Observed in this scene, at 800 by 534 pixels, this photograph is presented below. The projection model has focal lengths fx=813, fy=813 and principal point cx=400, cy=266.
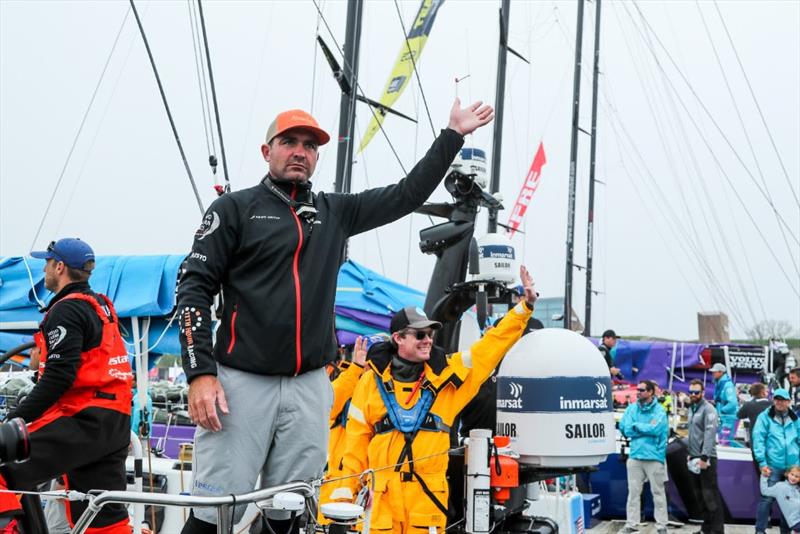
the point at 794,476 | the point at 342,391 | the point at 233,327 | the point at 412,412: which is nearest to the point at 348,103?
the point at 342,391

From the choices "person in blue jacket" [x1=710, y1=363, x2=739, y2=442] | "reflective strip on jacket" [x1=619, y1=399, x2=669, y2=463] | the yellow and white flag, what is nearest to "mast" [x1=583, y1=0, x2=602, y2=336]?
"person in blue jacket" [x1=710, y1=363, x2=739, y2=442]

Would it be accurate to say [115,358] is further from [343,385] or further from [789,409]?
[789,409]

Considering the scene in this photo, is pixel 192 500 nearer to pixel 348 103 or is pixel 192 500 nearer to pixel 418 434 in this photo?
pixel 418 434

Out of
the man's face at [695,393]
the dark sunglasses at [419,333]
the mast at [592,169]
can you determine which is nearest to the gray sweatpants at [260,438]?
the dark sunglasses at [419,333]

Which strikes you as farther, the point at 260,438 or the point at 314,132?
the point at 314,132

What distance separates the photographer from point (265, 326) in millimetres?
2777

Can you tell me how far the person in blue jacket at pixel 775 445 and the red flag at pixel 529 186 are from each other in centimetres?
1140

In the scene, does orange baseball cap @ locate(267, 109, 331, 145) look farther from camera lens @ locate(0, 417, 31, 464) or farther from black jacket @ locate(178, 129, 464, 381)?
camera lens @ locate(0, 417, 31, 464)

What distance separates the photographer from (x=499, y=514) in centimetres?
500

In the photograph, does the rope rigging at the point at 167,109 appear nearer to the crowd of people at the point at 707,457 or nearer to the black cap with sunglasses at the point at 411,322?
the black cap with sunglasses at the point at 411,322

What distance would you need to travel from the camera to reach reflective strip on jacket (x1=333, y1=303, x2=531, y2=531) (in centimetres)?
473

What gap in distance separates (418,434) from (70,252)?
7.20 ft

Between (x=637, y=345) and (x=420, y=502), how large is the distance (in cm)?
1594

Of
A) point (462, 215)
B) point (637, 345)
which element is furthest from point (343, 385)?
point (637, 345)
